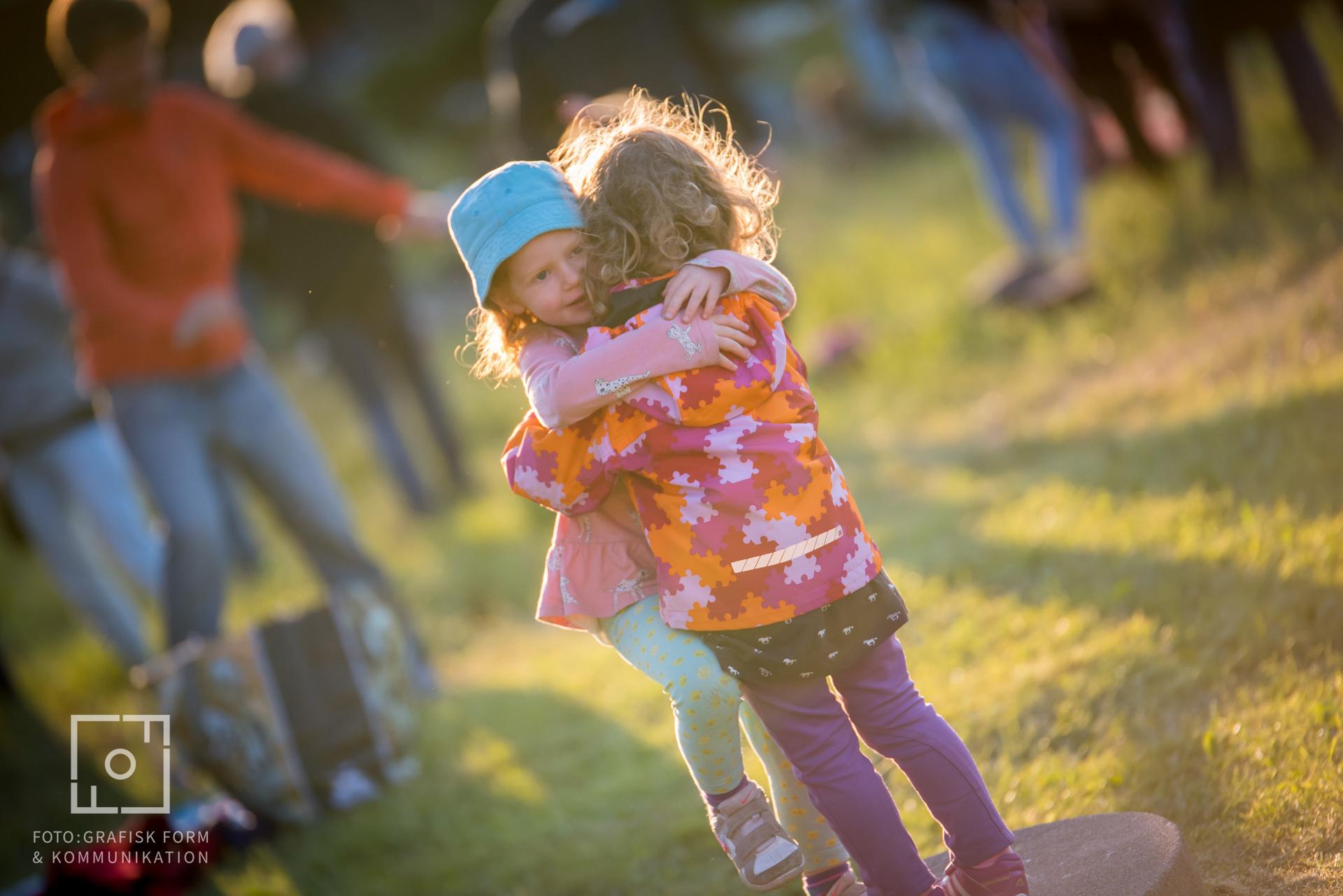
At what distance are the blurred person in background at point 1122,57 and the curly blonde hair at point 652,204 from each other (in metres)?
4.11

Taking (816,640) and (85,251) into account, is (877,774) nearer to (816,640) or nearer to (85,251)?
(816,640)

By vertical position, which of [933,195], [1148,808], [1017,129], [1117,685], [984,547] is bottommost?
[1148,808]

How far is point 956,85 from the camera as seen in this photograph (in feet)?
18.7

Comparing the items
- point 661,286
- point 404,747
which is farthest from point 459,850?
point 661,286

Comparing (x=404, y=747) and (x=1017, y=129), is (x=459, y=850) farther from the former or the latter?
(x=1017, y=129)

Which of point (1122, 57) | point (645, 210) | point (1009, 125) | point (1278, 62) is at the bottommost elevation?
point (645, 210)

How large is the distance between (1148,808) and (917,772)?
68 centimetres

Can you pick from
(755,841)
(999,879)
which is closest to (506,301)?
(755,841)

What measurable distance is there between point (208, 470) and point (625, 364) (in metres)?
2.63

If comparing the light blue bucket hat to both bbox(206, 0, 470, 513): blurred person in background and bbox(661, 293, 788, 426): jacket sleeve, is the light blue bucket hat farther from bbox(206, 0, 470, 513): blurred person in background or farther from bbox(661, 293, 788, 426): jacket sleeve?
bbox(206, 0, 470, 513): blurred person in background

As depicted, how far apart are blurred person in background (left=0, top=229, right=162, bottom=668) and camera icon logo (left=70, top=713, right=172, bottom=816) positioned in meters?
0.43

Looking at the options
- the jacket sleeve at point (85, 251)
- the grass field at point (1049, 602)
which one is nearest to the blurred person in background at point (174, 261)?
the jacket sleeve at point (85, 251)

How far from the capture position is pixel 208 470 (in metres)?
3.99

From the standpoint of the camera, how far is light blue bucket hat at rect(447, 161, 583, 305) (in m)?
1.88
